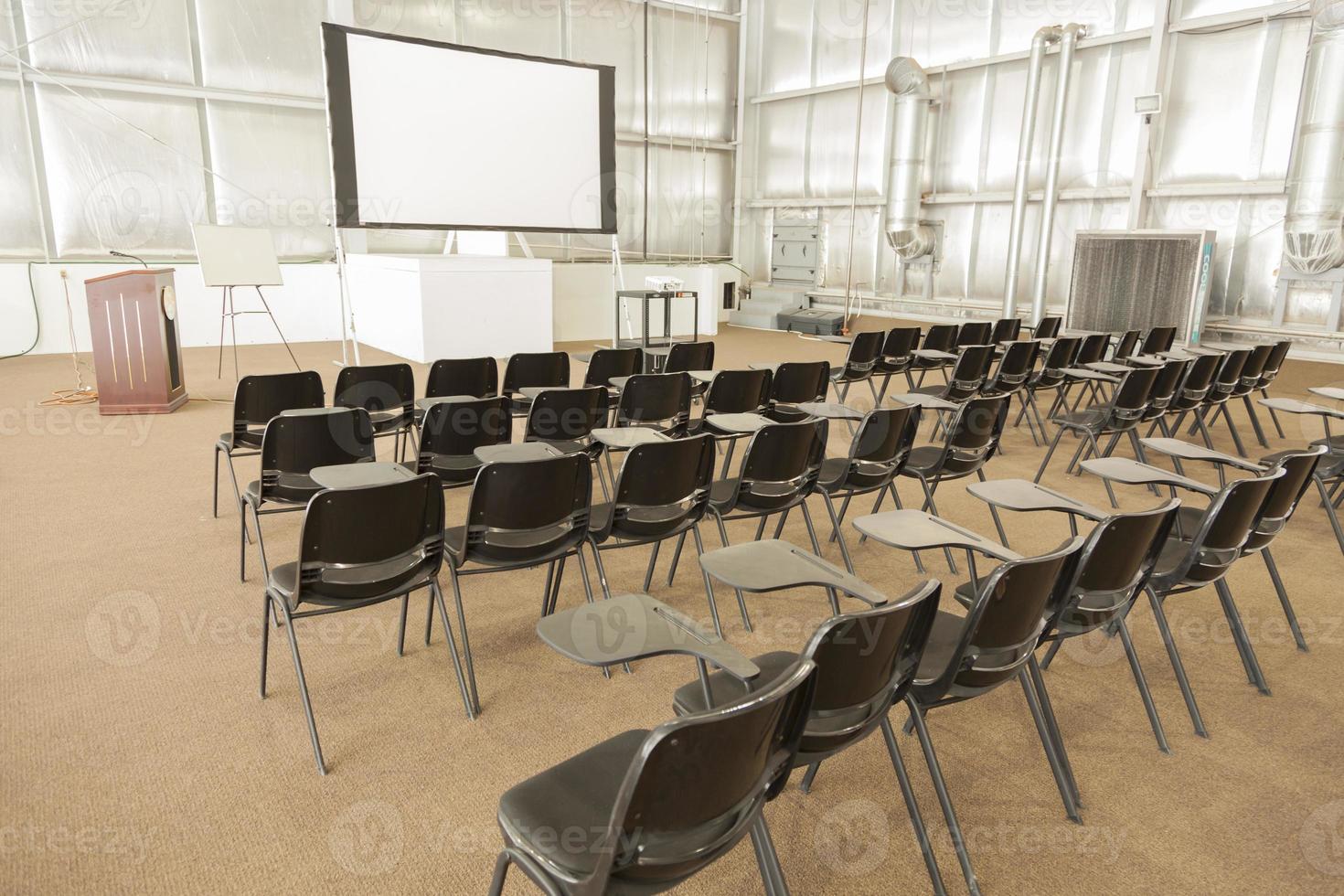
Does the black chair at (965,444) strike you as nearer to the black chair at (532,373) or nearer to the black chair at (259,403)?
the black chair at (532,373)

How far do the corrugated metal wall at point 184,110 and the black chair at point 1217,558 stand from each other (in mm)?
8095

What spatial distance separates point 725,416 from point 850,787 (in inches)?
77.9

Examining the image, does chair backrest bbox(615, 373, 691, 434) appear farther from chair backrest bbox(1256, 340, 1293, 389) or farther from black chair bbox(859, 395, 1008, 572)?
chair backrest bbox(1256, 340, 1293, 389)

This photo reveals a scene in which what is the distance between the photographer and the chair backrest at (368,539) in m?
2.34

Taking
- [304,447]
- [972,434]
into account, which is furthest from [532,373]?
[972,434]

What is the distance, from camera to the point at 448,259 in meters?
9.18

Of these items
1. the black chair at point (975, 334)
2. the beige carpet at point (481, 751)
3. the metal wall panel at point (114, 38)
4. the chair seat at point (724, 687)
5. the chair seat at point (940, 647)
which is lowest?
the beige carpet at point (481, 751)

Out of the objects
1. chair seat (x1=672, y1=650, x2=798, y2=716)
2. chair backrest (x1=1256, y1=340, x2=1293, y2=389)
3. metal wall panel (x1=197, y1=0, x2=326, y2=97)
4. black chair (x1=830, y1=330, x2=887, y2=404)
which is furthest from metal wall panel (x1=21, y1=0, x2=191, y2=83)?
chair backrest (x1=1256, y1=340, x2=1293, y2=389)

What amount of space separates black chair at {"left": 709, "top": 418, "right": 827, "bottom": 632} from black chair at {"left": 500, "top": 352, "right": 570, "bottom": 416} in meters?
1.85

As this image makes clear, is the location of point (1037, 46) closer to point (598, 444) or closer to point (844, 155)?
point (844, 155)

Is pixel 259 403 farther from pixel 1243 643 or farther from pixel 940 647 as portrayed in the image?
pixel 1243 643

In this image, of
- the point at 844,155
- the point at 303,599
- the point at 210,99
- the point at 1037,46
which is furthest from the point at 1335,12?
the point at 210,99

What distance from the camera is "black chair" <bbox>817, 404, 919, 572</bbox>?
3.60 metres

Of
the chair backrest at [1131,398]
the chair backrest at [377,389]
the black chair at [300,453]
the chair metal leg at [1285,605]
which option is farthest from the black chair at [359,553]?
the chair backrest at [1131,398]
